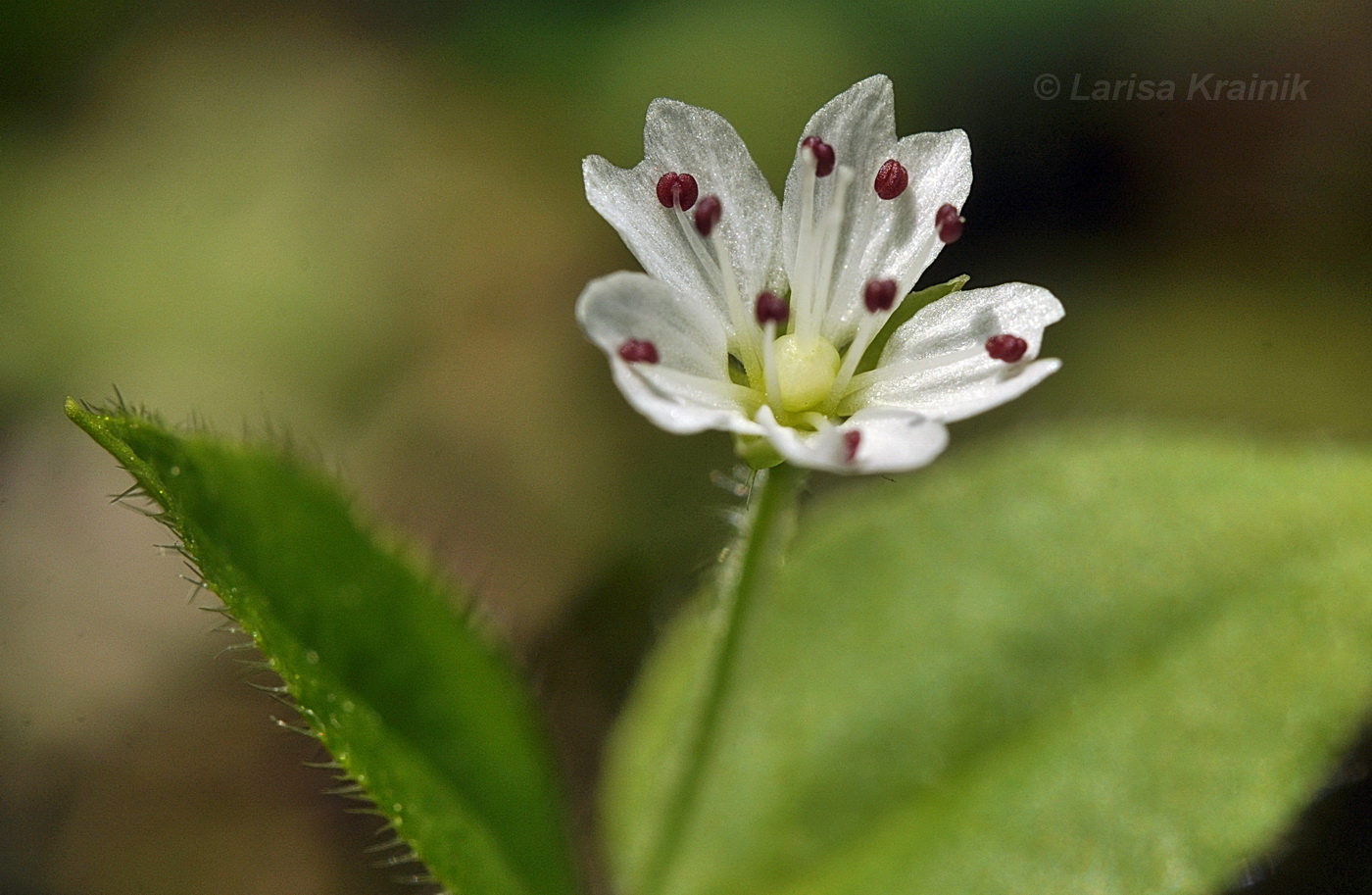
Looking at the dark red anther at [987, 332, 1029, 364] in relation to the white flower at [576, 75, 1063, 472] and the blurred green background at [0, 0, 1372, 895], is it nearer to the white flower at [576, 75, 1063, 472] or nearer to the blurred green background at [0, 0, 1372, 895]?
the white flower at [576, 75, 1063, 472]

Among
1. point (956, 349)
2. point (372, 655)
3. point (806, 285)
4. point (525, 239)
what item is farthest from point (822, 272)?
point (525, 239)

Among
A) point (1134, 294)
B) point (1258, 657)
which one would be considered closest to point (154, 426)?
point (1258, 657)

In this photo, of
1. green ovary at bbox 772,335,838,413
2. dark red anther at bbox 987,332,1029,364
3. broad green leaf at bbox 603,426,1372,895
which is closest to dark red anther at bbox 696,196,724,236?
green ovary at bbox 772,335,838,413

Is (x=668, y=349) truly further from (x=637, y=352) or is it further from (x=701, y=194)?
(x=701, y=194)

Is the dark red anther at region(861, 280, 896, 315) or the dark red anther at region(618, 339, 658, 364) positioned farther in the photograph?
the dark red anther at region(861, 280, 896, 315)

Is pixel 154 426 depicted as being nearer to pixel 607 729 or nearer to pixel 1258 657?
pixel 607 729

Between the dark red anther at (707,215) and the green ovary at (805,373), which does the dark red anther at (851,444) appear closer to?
the green ovary at (805,373)
